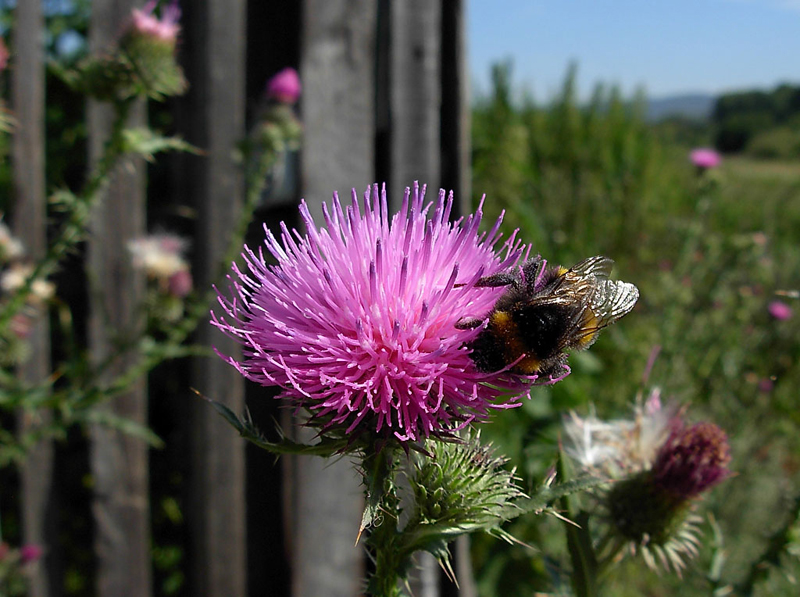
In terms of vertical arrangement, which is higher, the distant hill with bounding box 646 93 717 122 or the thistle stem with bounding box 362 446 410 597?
the distant hill with bounding box 646 93 717 122

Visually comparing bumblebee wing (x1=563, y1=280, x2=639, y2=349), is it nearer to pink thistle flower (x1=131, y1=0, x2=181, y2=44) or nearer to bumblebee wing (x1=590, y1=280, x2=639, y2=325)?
bumblebee wing (x1=590, y1=280, x2=639, y2=325)

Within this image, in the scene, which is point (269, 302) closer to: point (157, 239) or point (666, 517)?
point (666, 517)

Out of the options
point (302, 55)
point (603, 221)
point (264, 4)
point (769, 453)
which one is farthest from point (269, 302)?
point (603, 221)

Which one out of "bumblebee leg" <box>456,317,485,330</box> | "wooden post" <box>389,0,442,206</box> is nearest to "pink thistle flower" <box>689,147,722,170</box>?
"wooden post" <box>389,0,442,206</box>

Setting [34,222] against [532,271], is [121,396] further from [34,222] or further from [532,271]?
[532,271]

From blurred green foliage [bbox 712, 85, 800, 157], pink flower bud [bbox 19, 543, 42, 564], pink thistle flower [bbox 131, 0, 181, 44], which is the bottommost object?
pink flower bud [bbox 19, 543, 42, 564]

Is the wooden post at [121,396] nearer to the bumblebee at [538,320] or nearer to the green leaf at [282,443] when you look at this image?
A: the green leaf at [282,443]

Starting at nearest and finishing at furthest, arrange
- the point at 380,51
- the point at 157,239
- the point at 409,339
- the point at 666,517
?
the point at 409,339
the point at 666,517
the point at 380,51
the point at 157,239

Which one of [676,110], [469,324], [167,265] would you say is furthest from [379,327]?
[676,110]
